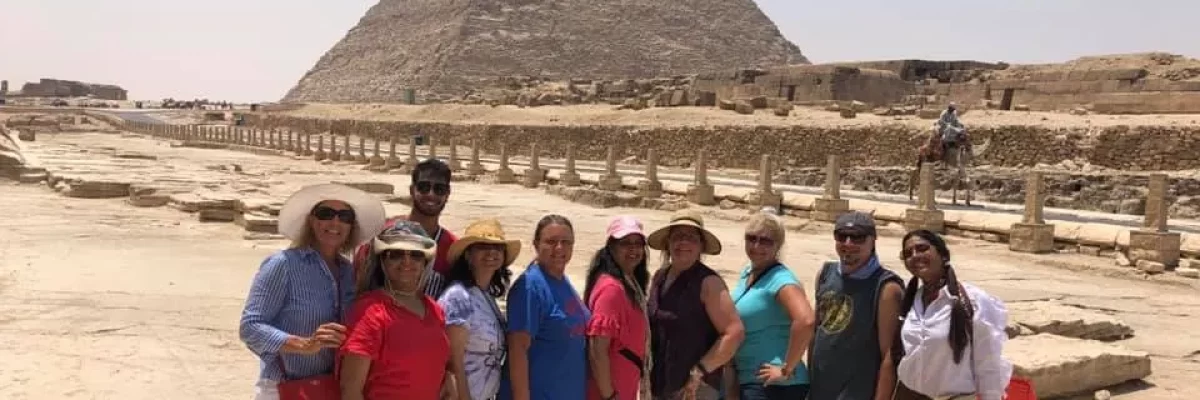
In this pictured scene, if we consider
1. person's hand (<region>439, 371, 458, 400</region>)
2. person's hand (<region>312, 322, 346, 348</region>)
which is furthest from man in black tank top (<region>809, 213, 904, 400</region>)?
person's hand (<region>312, 322, 346, 348</region>)

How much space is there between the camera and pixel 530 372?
3.45 m

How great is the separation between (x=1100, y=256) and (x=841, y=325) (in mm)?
10216

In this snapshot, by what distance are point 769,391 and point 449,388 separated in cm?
123

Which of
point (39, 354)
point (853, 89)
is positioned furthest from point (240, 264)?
point (853, 89)

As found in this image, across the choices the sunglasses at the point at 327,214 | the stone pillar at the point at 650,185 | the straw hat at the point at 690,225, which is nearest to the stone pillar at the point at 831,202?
the stone pillar at the point at 650,185

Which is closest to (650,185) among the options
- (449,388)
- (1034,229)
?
(1034,229)

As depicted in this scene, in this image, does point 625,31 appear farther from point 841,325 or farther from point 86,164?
point 841,325

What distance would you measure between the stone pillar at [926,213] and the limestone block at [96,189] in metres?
13.3

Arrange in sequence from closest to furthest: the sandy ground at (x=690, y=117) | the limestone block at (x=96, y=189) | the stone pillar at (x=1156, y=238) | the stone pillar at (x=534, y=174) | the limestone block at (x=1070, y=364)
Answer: the limestone block at (x=1070, y=364)
the stone pillar at (x=1156, y=238)
the limestone block at (x=96, y=189)
the stone pillar at (x=534, y=174)
the sandy ground at (x=690, y=117)

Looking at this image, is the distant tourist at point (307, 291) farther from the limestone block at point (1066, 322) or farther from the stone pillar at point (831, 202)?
the stone pillar at point (831, 202)

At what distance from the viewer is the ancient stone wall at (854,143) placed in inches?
870

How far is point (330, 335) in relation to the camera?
296 centimetres

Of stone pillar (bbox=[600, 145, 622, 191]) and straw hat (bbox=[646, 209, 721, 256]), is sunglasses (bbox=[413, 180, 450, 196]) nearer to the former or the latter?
straw hat (bbox=[646, 209, 721, 256])

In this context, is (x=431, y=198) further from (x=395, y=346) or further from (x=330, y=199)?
(x=395, y=346)
